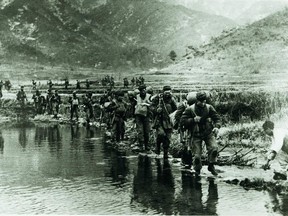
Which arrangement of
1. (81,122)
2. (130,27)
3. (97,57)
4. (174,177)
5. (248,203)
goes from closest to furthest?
1. (248,203)
2. (174,177)
3. (81,122)
4. (97,57)
5. (130,27)

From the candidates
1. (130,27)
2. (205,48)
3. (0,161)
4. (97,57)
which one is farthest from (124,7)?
(0,161)

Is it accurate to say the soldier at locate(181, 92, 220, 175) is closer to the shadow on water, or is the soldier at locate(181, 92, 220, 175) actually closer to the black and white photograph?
the black and white photograph

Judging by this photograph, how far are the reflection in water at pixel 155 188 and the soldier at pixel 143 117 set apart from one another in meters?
2.38

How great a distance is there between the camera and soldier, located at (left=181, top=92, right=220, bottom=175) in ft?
38.9

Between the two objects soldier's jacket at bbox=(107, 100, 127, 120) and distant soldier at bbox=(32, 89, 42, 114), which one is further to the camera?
distant soldier at bbox=(32, 89, 42, 114)

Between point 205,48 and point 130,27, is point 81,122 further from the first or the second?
point 130,27

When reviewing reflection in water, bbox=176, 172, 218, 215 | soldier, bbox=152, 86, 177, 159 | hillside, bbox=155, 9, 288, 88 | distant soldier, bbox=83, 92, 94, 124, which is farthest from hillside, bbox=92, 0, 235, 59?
reflection in water, bbox=176, 172, 218, 215

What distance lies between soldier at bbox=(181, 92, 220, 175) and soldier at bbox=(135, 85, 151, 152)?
3875 mm

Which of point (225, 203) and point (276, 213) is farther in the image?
point (225, 203)

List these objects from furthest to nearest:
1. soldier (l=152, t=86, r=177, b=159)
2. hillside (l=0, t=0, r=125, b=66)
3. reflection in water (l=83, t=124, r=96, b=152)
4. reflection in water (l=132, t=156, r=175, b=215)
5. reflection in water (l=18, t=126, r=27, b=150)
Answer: hillside (l=0, t=0, r=125, b=66)
reflection in water (l=18, t=126, r=27, b=150)
reflection in water (l=83, t=124, r=96, b=152)
soldier (l=152, t=86, r=177, b=159)
reflection in water (l=132, t=156, r=175, b=215)

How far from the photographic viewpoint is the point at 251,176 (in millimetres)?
11633

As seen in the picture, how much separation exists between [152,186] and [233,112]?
1147 cm

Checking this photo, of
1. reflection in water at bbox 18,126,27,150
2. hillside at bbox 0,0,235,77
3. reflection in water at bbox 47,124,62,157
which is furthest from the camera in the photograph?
hillside at bbox 0,0,235,77

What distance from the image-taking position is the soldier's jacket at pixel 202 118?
470 inches
